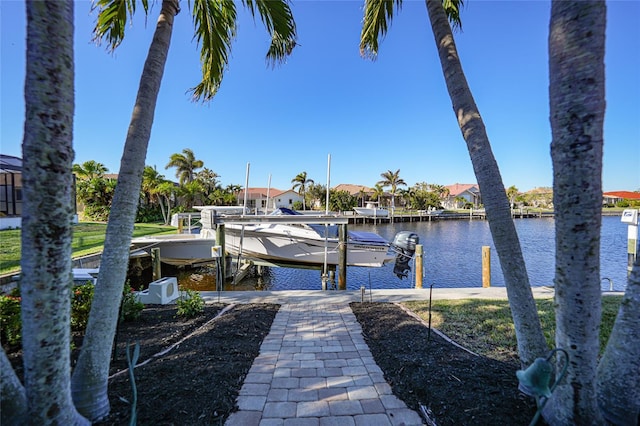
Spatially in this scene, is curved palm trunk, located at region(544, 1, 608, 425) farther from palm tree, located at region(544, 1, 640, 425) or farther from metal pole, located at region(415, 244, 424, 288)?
metal pole, located at region(415, 244, 424, 288)

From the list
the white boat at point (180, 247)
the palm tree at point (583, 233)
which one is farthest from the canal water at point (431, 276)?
the palm tree at point (583, 233)

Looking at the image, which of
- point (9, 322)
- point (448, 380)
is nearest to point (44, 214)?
point (448, 380)

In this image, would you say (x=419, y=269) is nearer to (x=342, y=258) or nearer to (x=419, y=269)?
(x=419, y=269)

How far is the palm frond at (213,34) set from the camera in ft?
13.0

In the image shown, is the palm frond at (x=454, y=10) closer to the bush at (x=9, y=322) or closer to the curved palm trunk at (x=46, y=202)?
the curved palm trunk at (x=46, y=202)

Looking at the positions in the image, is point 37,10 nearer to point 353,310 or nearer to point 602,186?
point 602,186

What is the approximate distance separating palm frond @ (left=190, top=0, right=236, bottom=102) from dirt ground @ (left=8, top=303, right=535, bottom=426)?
3.71 m

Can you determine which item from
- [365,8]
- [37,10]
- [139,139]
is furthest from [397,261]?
[37,10]

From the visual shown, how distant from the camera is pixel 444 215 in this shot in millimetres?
47625

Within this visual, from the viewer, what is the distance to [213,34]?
161 inches

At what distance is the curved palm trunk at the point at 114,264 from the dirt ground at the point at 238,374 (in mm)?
264

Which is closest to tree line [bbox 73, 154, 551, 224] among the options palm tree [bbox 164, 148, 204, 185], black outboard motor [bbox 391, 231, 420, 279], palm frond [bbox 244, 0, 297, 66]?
palm tree [bbox 164, 148, 204, 185]

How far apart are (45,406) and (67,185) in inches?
47.1

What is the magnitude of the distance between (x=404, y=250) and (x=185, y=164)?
110 ft
